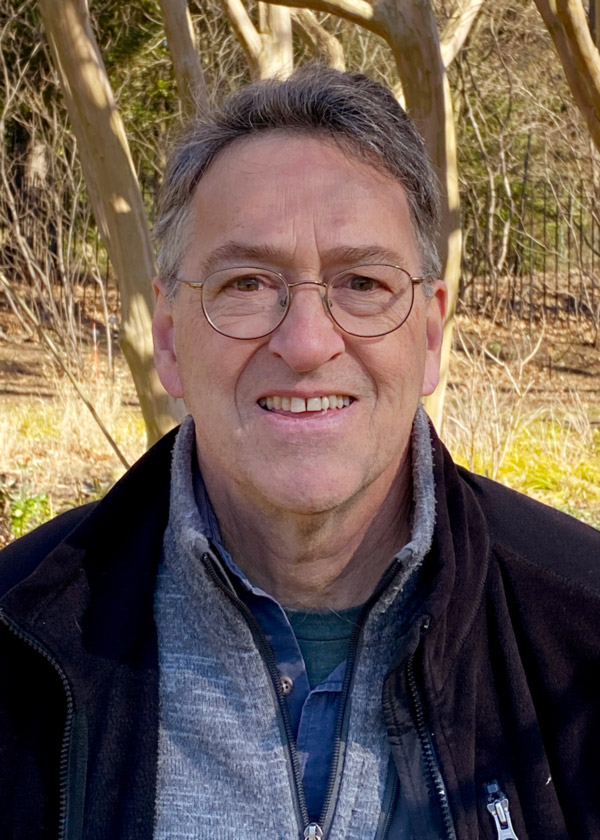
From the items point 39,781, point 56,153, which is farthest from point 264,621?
point 56,153

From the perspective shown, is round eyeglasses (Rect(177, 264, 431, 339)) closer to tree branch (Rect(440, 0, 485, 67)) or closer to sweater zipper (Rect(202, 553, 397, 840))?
sweater zipper (Rect(202, 553, 397, 840))

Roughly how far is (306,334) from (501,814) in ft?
2.99

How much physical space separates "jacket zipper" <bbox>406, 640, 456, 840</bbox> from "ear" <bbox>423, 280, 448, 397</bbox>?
26.1 inches

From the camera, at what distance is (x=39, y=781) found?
187 cm

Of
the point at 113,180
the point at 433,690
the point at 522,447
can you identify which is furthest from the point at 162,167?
the point at 433,690

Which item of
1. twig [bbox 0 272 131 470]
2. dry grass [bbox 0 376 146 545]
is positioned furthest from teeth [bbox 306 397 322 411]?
dry grass [bbox 0 376 146 545]

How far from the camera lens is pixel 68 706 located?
1.87m

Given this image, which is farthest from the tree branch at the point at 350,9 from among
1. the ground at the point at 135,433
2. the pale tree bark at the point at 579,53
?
the ground at the point at 135,433

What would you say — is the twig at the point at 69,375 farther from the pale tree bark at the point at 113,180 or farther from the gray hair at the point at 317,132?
the gray hair at the point at 317,132

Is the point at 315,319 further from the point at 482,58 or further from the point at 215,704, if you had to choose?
the point at 482,58

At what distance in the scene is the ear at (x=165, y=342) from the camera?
2277 millimetres

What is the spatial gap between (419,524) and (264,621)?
367 mm

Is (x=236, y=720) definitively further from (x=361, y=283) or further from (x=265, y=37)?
(x=265, y=37)

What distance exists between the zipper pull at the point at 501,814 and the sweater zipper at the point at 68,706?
0.73m
